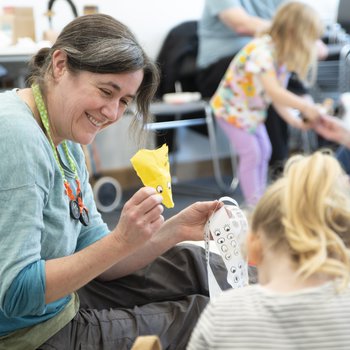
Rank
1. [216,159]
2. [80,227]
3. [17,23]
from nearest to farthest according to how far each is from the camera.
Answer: [80,227], [17,23], [216,159]

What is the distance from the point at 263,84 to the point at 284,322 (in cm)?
243

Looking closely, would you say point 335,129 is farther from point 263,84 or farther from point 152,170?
point 152,170

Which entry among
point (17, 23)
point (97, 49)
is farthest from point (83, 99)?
point (17, 23)

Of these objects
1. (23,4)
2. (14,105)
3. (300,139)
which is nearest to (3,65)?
(23,4)

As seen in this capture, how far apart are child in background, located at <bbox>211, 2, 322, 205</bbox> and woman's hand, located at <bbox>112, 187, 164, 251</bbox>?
1979 mm

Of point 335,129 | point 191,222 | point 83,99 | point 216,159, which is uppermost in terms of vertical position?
point 83,99

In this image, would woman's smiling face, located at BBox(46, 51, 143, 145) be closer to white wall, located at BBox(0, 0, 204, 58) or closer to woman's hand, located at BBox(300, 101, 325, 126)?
woman's hand, located at BBox(300, 101, 325, 126)

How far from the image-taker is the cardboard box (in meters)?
3.49

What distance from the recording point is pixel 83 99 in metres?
1.29

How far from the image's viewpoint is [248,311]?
0.90 meters

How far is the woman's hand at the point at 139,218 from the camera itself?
1.14m

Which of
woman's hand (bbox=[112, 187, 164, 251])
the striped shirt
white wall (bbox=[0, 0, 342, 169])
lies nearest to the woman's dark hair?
woman's hand (bbox=[112, 187, 164, 251])

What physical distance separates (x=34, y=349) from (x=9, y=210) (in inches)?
12.2

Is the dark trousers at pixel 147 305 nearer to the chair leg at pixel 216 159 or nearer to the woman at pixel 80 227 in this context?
the woman at pixel 80 227
